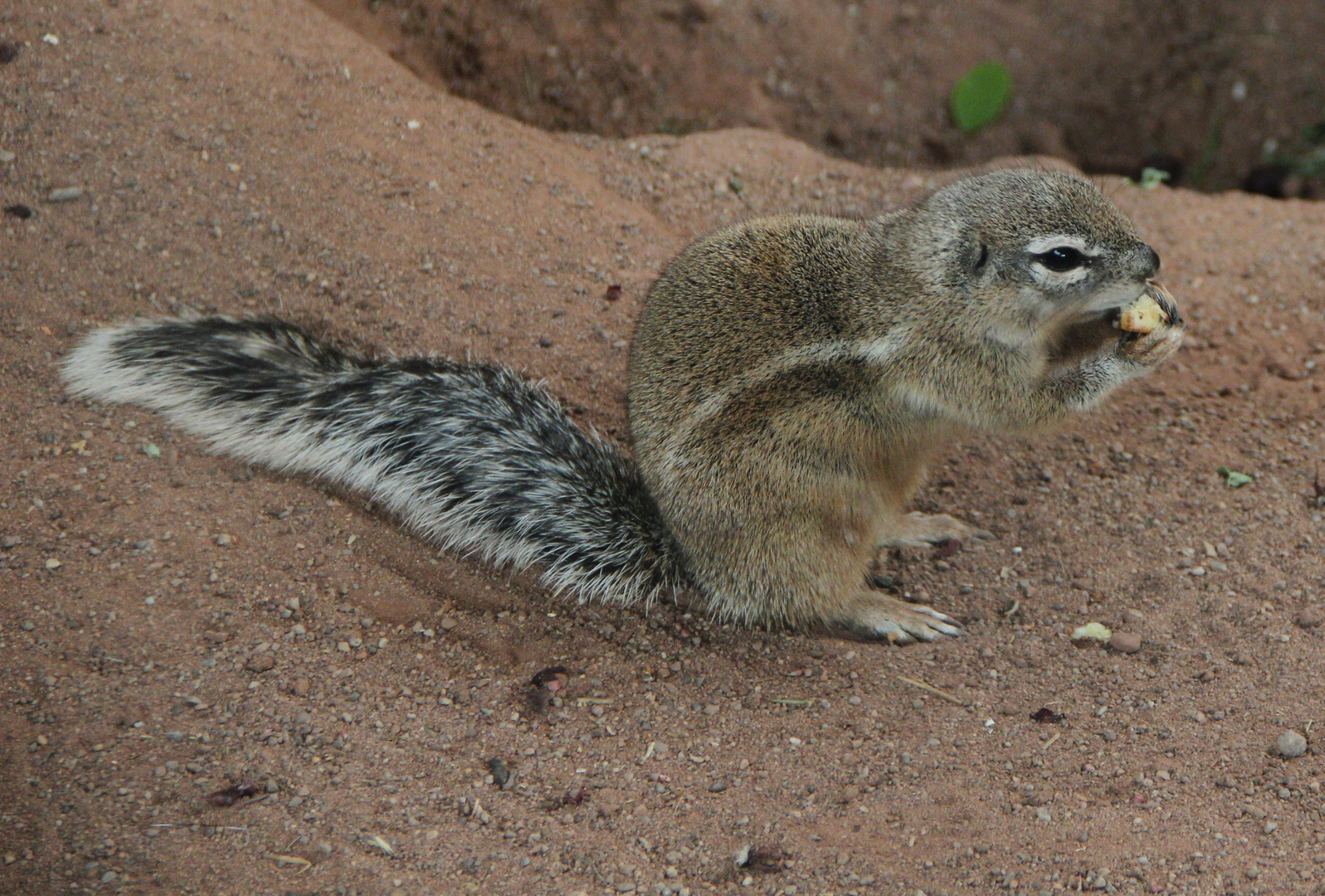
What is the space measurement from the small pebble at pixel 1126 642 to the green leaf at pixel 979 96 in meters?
4.53

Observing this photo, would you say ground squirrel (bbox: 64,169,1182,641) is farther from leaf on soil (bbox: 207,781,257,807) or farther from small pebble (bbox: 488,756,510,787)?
leaf on soil (bbox: 207,781,257,807)

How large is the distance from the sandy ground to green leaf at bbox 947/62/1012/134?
1947mm

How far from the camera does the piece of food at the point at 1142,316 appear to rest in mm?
3643

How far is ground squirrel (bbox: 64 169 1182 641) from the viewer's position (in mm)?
3582

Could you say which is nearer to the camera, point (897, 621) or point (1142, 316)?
point (1142, 316)

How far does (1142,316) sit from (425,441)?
7.97 feet

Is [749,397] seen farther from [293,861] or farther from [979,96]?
[979,96]

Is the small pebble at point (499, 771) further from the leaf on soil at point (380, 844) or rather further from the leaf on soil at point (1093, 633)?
the leaf on soil at point (1093, 633)

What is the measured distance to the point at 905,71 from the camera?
7.32 metres

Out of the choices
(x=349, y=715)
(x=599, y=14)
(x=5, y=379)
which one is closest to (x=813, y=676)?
(x=349, y=715)

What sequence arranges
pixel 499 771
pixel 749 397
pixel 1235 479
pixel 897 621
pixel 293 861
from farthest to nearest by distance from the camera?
pixel 1235 479, pixel 897 621, pixel 749 397, pixel 499 771, pixel 293 861

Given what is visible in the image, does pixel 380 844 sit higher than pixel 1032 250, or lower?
lower

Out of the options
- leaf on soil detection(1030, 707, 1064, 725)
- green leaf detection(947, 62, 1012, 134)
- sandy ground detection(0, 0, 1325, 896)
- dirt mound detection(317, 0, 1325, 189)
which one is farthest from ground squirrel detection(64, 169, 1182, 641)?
green leaf detection(947, 62, 1012, 134)

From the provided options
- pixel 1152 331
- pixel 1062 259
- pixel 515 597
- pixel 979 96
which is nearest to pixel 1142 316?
pixel 1152 331
